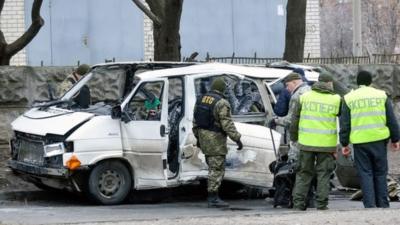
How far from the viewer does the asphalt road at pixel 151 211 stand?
8344 mm

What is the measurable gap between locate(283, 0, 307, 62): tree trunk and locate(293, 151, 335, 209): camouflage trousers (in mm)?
6358

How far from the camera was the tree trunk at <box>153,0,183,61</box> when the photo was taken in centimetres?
1441

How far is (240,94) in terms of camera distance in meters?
11.5

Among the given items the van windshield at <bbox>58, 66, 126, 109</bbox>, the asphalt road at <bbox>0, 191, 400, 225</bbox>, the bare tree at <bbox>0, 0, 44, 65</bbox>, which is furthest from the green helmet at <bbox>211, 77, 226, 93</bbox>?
the bare tree at <bbox>0, 0, 44, 65</bbox>

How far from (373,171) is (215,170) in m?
1.96

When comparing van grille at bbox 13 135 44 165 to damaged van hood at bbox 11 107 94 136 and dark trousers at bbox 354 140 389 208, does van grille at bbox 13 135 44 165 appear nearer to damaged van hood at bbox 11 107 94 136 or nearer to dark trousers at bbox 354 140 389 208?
damaged van hood at bbox 11 107 94 136

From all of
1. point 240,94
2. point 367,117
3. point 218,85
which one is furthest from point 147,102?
point 367,117

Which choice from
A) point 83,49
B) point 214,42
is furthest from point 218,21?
point 83,49

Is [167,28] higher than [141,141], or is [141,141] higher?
[167,28]

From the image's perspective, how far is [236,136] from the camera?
10.3 metres

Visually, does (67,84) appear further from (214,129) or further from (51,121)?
(214,129)

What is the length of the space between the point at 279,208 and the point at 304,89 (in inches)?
60.4

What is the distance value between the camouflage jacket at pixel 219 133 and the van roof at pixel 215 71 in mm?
745

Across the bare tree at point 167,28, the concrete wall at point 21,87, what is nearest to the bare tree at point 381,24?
the bare tree at point 167,28
